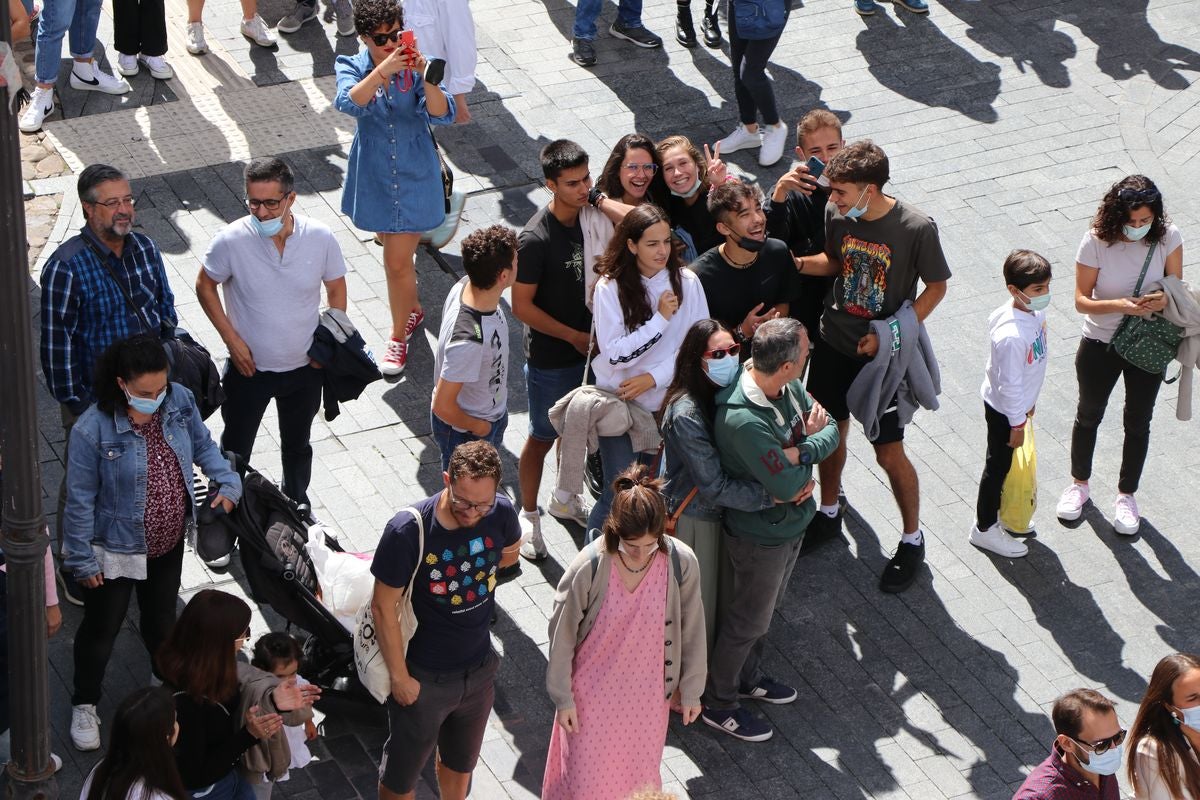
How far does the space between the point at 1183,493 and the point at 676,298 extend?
3.23m

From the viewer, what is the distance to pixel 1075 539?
8.83 m

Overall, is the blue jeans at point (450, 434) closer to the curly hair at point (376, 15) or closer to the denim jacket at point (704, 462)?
the denim jacket at point (704, 462)

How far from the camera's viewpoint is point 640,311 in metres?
7.64

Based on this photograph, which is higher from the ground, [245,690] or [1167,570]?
[245,690]

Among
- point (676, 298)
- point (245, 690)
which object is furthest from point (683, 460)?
point (245, 690)

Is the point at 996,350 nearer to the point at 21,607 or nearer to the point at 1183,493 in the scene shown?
the point at 1183,493

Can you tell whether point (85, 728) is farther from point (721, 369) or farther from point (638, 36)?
point (638, 36)

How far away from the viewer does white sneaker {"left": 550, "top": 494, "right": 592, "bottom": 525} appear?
857 cm

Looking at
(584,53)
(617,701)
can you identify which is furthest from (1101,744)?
(584,53)

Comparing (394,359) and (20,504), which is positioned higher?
(20,504)

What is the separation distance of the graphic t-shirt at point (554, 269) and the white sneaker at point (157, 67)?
4.92m

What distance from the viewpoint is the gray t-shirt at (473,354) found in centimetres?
741

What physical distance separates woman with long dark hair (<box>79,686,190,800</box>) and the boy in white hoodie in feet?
13.9

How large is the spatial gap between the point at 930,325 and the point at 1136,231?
6.98ft
